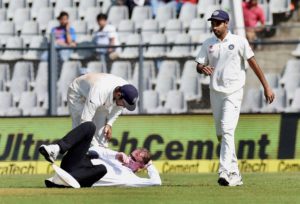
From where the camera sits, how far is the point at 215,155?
1938 cm

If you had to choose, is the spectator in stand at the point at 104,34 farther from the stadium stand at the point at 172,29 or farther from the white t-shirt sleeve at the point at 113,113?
the white t-shirt sleeve at the point at 113,113

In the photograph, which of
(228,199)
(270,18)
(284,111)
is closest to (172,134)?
(284,111)

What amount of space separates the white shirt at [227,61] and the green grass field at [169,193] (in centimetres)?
127

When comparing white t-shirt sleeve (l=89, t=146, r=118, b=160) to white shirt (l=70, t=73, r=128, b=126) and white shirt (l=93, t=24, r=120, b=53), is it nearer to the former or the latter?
white shirt (l=70, t=73, r=128, b=126)

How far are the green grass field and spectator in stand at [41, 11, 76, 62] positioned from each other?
20.1 feet

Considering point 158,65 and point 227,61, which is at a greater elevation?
point 227,61

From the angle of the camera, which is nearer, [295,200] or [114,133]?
[295,200]

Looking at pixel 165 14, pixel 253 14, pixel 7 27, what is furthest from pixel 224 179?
pixel 7 27

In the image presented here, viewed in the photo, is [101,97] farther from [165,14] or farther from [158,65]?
A: [165,14]

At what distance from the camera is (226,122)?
538 inches

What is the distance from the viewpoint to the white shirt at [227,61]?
13.7 metres

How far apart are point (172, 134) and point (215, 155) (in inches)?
36.7

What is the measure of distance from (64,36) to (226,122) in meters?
8.40

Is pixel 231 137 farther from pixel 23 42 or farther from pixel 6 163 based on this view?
pixel 23 42
